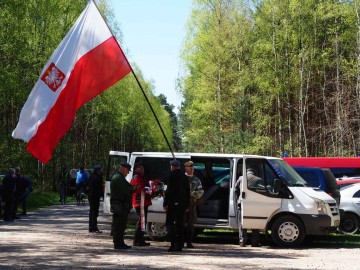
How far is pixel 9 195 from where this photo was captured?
79.7ft

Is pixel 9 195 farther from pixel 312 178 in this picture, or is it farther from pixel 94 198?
pixel 312 178

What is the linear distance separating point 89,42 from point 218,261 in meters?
5.23

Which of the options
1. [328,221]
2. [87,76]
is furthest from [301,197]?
[87,76]

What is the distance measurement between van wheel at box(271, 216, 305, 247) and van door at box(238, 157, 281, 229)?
0.88ft

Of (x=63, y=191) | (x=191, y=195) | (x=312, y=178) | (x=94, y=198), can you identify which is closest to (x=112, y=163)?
(x=94, y=198)

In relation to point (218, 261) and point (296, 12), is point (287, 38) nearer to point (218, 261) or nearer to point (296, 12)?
point (296, 12)

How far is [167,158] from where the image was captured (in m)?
17.8

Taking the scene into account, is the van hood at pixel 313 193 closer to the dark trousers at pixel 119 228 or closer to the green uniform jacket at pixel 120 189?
the green uniform jacket at pixel 120 189

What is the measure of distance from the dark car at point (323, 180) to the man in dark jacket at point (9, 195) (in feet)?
30.9

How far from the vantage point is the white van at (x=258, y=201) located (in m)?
16.9

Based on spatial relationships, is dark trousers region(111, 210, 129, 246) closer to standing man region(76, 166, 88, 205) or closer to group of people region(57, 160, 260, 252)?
group of people region(57, 160, 260, 252)

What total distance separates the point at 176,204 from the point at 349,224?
27.9 ft

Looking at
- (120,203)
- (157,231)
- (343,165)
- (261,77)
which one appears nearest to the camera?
(120,203)

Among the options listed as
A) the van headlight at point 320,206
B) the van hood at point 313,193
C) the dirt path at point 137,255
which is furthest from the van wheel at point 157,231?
the van headlight at point 320,206
